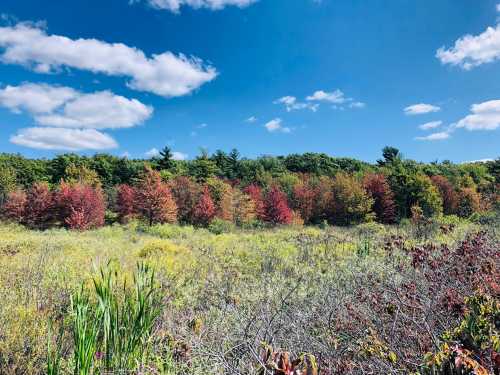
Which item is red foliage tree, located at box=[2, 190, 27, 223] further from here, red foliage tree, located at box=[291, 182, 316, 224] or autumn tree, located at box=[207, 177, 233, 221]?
red foliage tree, located at box=[291, 182, 316, 224]

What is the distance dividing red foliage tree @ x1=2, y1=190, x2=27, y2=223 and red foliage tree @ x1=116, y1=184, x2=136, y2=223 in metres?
7.60

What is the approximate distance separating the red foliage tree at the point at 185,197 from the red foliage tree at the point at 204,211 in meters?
1.05

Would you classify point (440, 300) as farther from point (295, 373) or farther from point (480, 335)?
point (295, 373)

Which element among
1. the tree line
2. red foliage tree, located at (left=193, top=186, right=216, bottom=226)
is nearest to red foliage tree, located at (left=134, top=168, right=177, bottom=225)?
the tree line

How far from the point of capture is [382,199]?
33.3 metres

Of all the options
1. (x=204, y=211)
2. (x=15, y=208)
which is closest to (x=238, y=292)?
(x=204, y=211)

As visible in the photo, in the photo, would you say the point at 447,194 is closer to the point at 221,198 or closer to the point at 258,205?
the point at 258,205

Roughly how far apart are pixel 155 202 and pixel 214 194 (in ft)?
21.4

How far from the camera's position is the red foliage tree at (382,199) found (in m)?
33.1

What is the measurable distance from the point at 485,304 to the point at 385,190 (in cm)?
3351

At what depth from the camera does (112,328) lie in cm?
230

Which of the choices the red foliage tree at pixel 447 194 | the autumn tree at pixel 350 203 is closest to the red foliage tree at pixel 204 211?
the autumn tree at pixel 350 203

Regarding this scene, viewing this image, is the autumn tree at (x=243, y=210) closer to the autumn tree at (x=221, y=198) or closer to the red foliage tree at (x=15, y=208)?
the autumn tree at (x=221, y=198)

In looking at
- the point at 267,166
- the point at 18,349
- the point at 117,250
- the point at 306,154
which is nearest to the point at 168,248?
the point at 117,250
